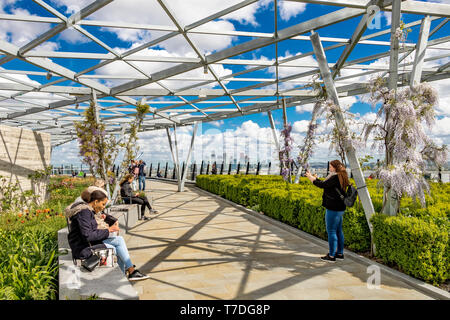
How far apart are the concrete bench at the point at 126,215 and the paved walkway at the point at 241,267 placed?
0.23 meters

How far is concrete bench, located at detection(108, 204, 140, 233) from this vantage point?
6359 mm

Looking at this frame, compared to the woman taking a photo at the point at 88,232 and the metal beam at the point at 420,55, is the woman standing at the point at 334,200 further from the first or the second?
the woman taking a photo at the point at 88,232

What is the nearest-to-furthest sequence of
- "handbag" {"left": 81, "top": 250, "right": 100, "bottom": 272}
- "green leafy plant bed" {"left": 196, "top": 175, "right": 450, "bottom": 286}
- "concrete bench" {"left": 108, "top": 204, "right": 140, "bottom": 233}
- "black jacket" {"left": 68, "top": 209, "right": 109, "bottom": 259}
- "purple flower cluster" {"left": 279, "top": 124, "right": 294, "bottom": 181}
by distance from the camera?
"handbag" {"left": 81, "top": 250, "right": 100, "bottom": 272} → "black jacket" {"left": 68, "top": 209, "right": 109, "bottom": 259} → "green leafy plant bed" {"left": 196, "top": 175, "right": 450, "bottom": 286} → "concrete bench" {"left": 108, "top": 204, "right": 140, "bottom": 233} → "purple flower cluster" {"left": 279, "top": 124, "right": 294, "bottom": 181}

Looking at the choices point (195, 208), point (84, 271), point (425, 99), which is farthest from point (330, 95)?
point (195, 208)

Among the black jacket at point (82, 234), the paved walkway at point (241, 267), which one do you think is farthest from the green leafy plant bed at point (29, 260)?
the paved walkway at point (241, 267)

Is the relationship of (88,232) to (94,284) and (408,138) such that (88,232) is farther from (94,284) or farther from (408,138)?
(408,138)

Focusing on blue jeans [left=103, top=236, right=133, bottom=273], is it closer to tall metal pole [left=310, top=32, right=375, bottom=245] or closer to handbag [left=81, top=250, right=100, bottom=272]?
handbag [left=81, top=250, right=100, bottom=272]

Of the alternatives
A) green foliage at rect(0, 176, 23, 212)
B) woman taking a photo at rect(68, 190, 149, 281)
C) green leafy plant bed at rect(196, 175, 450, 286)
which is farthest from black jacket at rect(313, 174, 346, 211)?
Result: green foliage at rect(0, 176, 23, 212)

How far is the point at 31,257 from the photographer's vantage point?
12.1ft

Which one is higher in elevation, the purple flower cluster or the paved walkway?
the purple flower cluster

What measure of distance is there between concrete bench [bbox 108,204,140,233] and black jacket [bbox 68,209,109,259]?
2924mm

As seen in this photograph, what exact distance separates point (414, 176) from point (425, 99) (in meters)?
1.14

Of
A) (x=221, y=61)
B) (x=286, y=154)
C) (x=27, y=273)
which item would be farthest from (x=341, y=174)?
(x=286, y=154)
